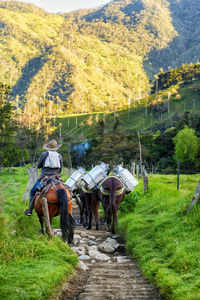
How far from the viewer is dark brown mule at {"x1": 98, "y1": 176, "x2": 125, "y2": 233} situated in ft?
33.8

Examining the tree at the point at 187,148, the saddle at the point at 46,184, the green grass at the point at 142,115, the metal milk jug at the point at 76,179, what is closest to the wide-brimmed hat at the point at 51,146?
the saddle at the point at 46,184

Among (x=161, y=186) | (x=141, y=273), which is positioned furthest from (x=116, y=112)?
(x=141, y=273)

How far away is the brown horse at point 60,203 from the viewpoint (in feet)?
25.1

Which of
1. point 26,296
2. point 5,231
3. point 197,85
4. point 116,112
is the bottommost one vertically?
point 26,296

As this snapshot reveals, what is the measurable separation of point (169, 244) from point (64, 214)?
268 cm

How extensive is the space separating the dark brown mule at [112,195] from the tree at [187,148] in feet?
110

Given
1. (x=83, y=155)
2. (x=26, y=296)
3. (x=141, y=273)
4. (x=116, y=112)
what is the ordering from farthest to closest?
(x=116, y=112) → (x=83, y=155) → (x=141, y=273) → (x=26, y=296)

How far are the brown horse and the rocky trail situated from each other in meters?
0.78

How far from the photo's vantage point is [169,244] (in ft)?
23.2

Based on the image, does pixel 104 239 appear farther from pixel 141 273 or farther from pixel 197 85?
pixel 197 85

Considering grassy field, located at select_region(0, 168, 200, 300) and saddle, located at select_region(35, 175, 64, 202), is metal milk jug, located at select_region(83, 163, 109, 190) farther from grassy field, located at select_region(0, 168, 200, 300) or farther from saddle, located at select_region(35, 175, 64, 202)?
saddle, located at select_region(35, 175, 64, 202)

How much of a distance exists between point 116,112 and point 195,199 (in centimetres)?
11013

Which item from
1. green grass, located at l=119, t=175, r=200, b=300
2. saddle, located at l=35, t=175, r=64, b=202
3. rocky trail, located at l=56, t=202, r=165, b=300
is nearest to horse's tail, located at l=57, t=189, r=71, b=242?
saddle, located at l=35, t=175, r=64, b=202

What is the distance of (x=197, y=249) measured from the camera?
6309 millimetres
